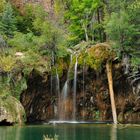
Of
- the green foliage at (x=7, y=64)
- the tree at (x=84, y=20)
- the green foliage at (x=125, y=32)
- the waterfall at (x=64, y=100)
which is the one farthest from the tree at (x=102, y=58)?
the green foliage at (x=7, y=64)

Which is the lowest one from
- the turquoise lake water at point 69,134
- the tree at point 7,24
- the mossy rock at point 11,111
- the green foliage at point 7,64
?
the turquoise lake water at point 69,134

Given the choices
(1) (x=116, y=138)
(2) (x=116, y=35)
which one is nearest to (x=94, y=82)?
(2) (x=116, y=35)

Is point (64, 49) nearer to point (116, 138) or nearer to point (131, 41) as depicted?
point (131, 41)

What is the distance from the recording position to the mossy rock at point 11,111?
3466 centimetres

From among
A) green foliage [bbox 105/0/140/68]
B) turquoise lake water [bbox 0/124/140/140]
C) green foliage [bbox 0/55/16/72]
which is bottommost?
turquoise lake water [bbox 0/124/140/140]

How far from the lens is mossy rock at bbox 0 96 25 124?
3466 cm

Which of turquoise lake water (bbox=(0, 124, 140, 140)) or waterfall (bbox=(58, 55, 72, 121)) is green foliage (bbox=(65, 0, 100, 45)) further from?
turquoise lake water (bbox=(0, 124, 140, 140))

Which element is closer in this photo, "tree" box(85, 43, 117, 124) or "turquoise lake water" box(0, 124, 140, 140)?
"turquoise lake water" box(0, 124, 140, 140)

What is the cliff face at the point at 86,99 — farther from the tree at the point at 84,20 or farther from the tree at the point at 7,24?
the tree at the point at 7,24

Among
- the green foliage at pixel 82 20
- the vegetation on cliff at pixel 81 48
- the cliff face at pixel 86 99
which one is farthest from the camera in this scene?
the green foliage at pixel 82 20

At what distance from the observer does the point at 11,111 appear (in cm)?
3509

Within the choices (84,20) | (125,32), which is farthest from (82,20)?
(125,32)

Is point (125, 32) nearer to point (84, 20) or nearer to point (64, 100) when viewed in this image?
point (64, 100)

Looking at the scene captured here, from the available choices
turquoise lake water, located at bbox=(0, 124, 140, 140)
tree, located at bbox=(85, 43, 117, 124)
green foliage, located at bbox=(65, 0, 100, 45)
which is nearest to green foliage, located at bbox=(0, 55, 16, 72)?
tree, located at bbox=(85, 43, 117, 124)
